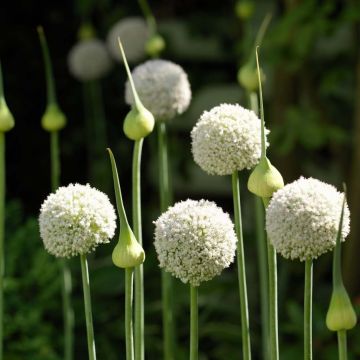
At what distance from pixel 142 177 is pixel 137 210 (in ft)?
5.05

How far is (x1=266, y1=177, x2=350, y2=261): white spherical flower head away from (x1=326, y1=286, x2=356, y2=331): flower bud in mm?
47

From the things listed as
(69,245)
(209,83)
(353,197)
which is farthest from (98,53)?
(69,245)

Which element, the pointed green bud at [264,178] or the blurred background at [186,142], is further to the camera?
the blurred background at [186,142]

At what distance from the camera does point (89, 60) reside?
5.70 ft

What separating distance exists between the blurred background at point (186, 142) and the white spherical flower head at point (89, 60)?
0.24 feet

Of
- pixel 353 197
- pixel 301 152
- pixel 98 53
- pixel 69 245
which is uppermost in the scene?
pixel 98 53

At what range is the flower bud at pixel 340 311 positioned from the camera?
0.61 meters

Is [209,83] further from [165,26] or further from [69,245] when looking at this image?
[69,245]

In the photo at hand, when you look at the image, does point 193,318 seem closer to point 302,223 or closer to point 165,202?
point 302,223

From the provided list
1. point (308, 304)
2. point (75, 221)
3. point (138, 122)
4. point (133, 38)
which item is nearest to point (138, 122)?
point (138, 122)

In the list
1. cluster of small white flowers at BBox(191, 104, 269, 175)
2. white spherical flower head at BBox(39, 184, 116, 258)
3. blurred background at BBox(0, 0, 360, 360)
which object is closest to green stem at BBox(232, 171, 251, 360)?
cluster of small white flowers at BBox(191, 104, 269, 175)

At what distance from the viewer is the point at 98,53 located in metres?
1.73

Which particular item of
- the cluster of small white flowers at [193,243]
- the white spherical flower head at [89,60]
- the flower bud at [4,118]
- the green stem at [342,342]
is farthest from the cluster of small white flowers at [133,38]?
the green stem at [342,342]

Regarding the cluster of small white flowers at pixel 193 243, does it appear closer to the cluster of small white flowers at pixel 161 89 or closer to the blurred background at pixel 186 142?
the cluster of small white flowers at pixel 161 89
